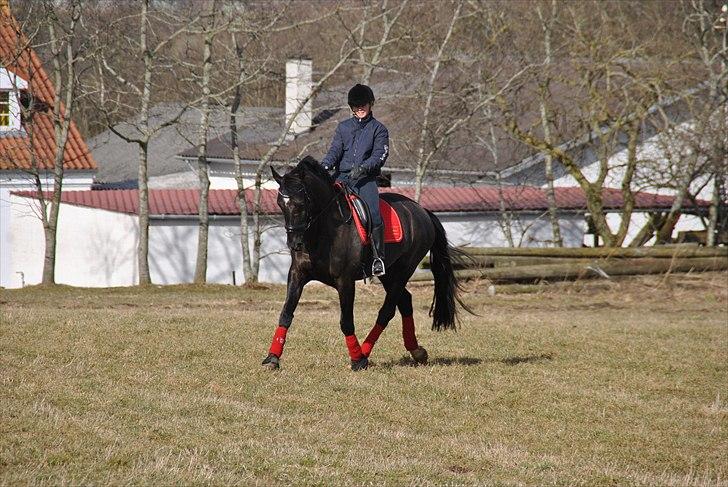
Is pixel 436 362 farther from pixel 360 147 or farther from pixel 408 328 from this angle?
pixel 360 147

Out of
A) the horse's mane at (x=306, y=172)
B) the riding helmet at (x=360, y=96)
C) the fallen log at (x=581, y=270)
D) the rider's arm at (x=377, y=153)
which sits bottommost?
the fallen log at (x=581, y=270)

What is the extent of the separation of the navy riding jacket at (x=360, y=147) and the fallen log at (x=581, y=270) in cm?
1401

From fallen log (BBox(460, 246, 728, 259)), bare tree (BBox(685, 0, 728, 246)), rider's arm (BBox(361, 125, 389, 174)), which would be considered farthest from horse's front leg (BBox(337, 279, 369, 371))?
bare tree (BBox(685, 0, 728, 246))

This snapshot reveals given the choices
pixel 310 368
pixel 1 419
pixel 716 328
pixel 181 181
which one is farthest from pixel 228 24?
pixel 181 181

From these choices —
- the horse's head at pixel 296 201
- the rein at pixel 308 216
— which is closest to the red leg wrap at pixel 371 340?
the rein at pixel 308 216

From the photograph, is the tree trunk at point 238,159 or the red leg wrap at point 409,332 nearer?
the red leg wrap at point 409,332

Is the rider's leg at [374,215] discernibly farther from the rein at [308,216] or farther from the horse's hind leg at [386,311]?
the horse's hind leg at [386,311]

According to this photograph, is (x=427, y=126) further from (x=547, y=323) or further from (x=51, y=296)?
(x=547, y=323)

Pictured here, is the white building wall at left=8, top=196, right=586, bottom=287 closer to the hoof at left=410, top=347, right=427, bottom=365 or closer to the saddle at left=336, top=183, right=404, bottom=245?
the hoof at left=410, top=347, right=427, bottom=365

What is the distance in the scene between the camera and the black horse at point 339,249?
11016mm

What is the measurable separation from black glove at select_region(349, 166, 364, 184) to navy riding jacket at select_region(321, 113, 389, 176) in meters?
0.04

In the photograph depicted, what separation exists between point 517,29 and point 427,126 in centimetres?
624

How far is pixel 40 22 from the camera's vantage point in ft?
93.1

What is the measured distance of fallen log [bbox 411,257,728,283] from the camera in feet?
86.1
